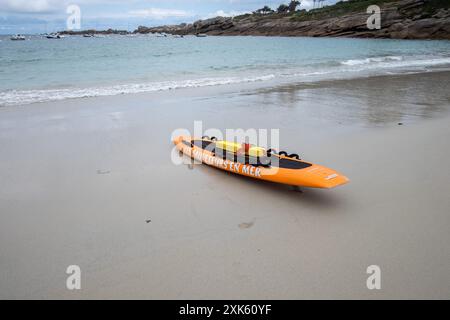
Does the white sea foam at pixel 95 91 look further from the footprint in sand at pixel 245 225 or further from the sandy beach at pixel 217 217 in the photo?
the footprint in sand at pixel 245 225

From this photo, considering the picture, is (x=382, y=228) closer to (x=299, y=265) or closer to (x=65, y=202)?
(x=299, y=265)

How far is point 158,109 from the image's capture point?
436 inches

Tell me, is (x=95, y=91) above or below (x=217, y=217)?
above

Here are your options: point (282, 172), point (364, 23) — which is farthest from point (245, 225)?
point (364, 23)

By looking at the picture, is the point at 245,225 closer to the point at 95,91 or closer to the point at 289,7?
the point at 95,91

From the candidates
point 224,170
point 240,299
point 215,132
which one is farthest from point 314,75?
point 240,299

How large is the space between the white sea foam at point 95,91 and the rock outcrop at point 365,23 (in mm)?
55013

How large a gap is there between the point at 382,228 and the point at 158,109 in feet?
27.8

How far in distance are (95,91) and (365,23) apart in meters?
66.9

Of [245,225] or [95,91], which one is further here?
[95,91]

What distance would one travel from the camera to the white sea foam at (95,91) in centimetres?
1287

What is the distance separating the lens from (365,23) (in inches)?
2611

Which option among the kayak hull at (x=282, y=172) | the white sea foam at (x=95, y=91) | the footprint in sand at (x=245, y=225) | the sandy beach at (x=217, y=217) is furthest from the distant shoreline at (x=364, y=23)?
the footprint in sand at (x=245, y=225)

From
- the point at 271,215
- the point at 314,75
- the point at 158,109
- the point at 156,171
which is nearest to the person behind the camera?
the point at 271,215
